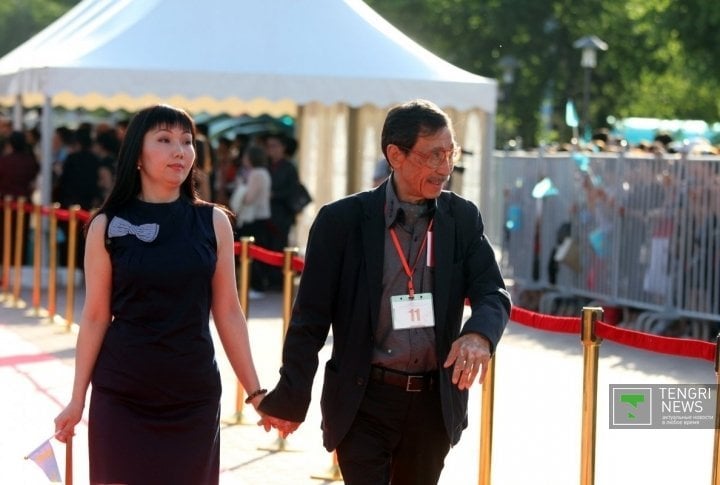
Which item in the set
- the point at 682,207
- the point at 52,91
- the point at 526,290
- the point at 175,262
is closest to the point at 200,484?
the point at 175,262

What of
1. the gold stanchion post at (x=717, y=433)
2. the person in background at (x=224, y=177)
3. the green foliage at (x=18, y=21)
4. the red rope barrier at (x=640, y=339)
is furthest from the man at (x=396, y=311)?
the green foliage at (x=18, y=21)

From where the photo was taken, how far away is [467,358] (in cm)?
446

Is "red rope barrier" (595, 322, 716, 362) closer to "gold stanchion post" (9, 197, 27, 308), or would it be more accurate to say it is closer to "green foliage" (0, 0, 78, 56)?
"gold stanchion post" (9, 197, 27, 308)

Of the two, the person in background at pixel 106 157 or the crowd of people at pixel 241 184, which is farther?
the person in background at pixel 106 157

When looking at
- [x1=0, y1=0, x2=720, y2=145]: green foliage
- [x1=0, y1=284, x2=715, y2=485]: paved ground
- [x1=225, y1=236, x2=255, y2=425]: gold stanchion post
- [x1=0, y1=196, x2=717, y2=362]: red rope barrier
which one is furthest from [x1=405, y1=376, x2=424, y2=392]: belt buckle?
[x1=0, y1=0, x2=720, y2=145]: green foliage

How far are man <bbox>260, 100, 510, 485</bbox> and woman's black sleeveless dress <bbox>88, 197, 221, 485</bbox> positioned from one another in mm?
287

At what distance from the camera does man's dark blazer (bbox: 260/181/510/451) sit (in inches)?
183

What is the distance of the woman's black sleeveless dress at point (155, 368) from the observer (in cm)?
484

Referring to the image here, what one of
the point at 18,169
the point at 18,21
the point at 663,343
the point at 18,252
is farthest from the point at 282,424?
the point at 18,21

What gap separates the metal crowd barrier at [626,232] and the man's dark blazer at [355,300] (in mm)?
8681

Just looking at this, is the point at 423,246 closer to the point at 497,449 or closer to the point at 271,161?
the point at 497,449

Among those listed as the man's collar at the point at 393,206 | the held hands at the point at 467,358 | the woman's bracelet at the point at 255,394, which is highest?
the man's collar at the point at 393,206

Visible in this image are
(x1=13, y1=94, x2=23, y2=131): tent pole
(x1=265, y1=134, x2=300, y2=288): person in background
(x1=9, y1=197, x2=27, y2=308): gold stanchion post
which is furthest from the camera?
(x1=13, y1=94, x2=23, y2=131): tent pole

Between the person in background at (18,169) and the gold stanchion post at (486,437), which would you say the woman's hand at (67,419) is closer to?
the gold stanchion post at (486,437)
